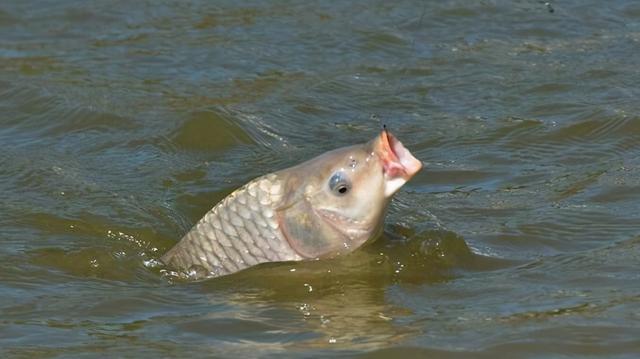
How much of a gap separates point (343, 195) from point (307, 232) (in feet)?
0.73

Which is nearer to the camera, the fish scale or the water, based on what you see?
the water

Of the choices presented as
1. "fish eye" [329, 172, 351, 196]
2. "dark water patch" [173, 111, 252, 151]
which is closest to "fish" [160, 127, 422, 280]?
"fish eye" [329, 172, 351, 196]

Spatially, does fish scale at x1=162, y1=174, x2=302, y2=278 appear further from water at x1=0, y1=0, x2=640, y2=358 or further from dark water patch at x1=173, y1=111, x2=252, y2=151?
dark water patch at x1=173, y1=111, x2=252, y2=151

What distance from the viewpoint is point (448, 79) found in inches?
356

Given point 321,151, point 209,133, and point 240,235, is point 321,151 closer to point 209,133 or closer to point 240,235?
point 209,133

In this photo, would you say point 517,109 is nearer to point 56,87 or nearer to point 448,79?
point 448,79

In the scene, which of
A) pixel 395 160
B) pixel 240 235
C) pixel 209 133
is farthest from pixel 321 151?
pixel 395 160

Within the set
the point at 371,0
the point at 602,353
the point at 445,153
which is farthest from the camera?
the point at 371,0

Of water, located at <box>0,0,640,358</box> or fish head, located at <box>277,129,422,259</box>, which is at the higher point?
fish head, located at <box>277,129,422,259</box>

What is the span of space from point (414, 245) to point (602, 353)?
4.58 feet

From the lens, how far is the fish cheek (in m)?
5.95

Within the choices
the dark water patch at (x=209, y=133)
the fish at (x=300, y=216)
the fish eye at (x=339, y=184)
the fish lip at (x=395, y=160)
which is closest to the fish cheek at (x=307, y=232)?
the fish at (x=300, y=216)

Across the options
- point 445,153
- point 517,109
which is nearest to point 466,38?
point 517,109

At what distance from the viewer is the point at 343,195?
5.87 meters
